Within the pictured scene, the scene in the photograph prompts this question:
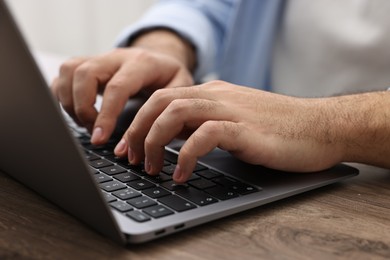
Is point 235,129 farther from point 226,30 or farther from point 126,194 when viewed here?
point 226,30

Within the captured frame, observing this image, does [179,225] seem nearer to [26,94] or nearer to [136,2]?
[26,94]

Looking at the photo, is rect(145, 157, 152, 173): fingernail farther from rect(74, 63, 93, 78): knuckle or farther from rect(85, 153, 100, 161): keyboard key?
rect(74, 63, 93, 78): knuckle

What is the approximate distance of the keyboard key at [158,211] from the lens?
0.41 m

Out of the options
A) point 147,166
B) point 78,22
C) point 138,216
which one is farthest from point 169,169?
point 78,22

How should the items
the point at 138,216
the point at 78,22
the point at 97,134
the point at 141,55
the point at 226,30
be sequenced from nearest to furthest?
1. the point at 138,216
2. the point at 97,134
3. the point at 141,55
4. the point at 226,30
5. the point at 78,22

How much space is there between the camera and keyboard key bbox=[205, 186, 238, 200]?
0.47m

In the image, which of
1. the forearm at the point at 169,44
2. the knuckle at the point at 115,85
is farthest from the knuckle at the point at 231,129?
the forearm at the point at 169,44

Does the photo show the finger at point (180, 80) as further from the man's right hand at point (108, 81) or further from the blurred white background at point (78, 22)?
the blurred white background at point (78, 22)

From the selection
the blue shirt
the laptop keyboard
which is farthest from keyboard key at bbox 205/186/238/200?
the blue shirt

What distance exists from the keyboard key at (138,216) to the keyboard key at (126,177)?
0.08 metres

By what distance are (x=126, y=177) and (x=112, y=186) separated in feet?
0.10

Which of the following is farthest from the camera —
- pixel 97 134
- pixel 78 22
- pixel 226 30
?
pixel 78 22

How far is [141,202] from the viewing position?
435 mm

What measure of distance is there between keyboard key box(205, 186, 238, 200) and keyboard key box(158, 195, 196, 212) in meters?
0.03
